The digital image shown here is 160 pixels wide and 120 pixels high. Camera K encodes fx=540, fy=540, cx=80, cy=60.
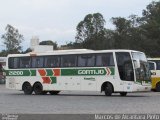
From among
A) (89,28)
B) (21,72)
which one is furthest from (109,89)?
(89,28)

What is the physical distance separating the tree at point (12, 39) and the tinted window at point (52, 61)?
103 meters

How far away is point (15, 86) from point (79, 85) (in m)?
5.43

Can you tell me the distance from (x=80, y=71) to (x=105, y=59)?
2.04 m

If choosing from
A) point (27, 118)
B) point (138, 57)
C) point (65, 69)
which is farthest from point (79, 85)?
point (27, 118)

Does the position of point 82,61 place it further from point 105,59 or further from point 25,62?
point 25,62

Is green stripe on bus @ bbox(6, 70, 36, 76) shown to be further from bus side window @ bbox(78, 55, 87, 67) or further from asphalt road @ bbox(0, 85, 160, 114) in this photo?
asphalt road @ bbox(0, 85, 160, 114)

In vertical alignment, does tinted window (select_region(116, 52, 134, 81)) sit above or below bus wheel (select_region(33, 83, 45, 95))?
above

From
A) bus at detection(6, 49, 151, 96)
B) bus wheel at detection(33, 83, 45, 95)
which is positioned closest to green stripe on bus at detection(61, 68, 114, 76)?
bus at detection(6, 49, 151, 96)

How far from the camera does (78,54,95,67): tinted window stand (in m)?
33.5

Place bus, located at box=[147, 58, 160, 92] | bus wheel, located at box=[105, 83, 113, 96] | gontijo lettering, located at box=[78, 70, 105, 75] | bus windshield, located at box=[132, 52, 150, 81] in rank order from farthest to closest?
bus, located at box=[147, 58, 160, 92], gontijo lettering, located at box=[78, 70, 105, 75], bus wheel, located at box=[105, 83, 113, 96], bus windshield, located at box=[132, 52, 150, 81]

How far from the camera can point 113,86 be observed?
32312 millimetres

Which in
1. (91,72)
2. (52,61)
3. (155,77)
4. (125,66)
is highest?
(52,61)

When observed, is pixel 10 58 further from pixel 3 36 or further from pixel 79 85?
pixel 3 36

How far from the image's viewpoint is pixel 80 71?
34.1m
